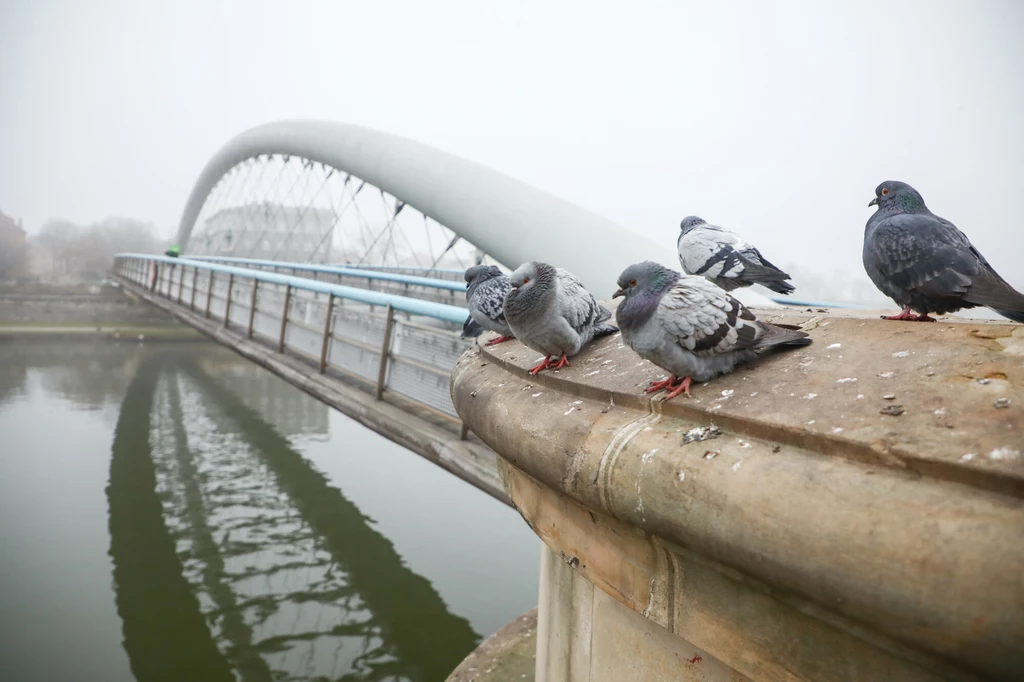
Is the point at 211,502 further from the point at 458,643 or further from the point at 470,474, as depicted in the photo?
the point at 470,474

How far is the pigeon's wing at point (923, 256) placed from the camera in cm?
157

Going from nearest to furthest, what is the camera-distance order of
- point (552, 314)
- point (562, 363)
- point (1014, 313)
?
point (1014, 313)
point (562, 363)
point (552, 314)

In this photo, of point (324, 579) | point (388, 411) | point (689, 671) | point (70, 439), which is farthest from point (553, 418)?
point (70, 439)

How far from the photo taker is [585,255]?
7.74 meters

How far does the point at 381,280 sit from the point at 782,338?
42.3 ft

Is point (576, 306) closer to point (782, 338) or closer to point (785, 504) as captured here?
point (782, 338)

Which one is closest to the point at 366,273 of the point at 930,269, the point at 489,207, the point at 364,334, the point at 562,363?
the point at 489,207

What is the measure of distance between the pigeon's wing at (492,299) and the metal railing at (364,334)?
1.69 feet

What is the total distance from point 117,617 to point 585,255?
19.5 ft

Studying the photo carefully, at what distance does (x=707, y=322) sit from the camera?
1.37m

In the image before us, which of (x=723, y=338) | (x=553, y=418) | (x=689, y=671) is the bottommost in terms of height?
(x=689, y=671)

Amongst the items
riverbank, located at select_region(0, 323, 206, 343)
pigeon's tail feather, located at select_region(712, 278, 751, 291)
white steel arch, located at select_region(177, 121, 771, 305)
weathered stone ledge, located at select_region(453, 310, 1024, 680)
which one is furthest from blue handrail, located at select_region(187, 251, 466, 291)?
weathered stone ledge, located at select_region(453, 310, 1024, 680)

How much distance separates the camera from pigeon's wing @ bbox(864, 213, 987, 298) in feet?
5.16

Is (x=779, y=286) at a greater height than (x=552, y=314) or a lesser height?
greater
